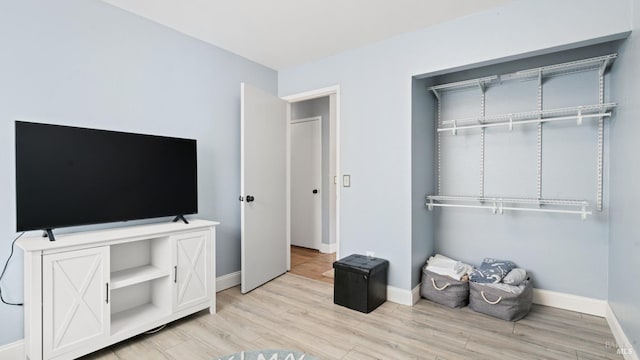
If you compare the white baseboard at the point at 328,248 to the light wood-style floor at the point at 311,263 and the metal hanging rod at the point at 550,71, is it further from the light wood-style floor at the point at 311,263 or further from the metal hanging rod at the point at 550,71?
the metal hanging rod at the point at 550,71

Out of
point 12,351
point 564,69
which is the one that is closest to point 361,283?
point 12,351

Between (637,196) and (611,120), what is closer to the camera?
(637,196)

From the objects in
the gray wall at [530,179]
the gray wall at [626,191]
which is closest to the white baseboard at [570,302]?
the gray wall at [530,179]

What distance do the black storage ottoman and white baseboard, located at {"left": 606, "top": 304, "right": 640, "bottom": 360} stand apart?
1.61m

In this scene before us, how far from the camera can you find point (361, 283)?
8.65 ft

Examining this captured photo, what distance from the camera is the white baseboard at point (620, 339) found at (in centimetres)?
182

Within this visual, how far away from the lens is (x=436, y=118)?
323cm

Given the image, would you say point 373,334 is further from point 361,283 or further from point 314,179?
point 314,179

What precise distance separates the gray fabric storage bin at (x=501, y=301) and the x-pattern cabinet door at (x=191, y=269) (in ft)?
7.48

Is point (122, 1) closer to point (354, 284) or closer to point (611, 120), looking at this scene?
point (354, 284)

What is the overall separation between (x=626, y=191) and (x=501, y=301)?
3.77 feet

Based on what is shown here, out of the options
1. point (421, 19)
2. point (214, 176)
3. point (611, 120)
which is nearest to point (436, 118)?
point (421, 19)

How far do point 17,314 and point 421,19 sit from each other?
141 inches

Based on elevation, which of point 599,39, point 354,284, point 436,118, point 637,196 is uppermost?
point 599,39
